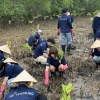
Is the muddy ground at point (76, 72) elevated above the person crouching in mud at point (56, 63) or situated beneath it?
situated beneath

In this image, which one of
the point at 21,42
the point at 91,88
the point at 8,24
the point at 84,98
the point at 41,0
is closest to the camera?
the point at 84,98

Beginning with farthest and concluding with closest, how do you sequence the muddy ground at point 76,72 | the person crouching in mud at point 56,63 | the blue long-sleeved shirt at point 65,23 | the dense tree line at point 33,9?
1. the dense tree line at point 33,9
2. the blue long-sleeved shirt at point 65,23
3. the person crouching in mud at point 56,63
4. the muddy ground at point 76,72

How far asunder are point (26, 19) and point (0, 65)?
9.94 m

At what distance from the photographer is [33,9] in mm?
16359

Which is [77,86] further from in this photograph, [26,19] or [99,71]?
[26,19]

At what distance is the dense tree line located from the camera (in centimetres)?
1386

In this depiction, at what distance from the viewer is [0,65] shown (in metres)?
5.09

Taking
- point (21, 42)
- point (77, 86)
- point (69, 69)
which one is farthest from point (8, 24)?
point (77, 86)

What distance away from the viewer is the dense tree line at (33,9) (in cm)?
1386

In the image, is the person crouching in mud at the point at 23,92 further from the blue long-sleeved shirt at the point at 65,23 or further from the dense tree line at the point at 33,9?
the dense tree line at the point at 33,9

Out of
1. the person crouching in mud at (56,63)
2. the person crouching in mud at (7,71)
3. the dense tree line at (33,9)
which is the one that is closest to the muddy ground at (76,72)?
the person crouching in mud at (56,63)

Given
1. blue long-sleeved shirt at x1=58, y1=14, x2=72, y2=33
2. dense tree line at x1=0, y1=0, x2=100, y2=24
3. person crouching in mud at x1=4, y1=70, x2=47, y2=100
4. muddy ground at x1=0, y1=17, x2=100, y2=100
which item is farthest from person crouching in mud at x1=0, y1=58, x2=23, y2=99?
dense tree line at x1=0, y1=0, x2=100, y2=24

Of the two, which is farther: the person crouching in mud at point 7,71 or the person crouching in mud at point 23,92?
the person crouching in mud at point 7,71

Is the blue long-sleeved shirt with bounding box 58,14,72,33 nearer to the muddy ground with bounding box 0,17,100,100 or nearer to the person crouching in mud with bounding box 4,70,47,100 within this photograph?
the muddy ground with bounding box 0,17,100,100
